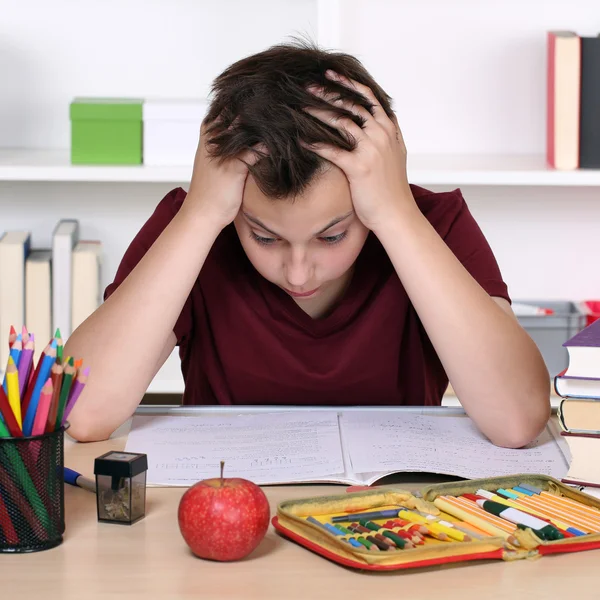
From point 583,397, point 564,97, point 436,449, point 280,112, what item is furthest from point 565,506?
point 564,97

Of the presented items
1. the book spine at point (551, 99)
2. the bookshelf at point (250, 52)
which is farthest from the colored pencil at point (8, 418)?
the book spine at point (551, 99)

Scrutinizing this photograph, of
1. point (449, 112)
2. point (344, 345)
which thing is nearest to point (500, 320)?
point (344, 345)

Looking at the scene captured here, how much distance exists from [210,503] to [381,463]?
0.29 metres

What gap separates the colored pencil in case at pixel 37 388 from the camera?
87 centimetres

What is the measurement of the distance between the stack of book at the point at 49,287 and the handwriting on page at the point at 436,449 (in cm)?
110

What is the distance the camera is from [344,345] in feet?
4.73

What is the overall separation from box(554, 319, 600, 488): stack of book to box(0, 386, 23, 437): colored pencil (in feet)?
1.65

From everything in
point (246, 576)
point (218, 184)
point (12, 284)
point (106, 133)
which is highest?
point (106, 133)

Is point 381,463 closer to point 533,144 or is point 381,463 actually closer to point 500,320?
point 500,320

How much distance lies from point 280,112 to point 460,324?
33 cm

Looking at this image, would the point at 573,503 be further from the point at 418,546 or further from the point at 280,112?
the point at 280,112

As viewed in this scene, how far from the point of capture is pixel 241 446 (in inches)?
45.5

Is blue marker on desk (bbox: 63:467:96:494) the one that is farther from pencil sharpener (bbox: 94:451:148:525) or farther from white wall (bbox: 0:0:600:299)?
white wall (bbox: 0:0:600:299)

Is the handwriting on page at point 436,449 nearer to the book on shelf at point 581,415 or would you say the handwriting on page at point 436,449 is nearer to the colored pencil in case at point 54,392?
the book on shelf at point 581,415
